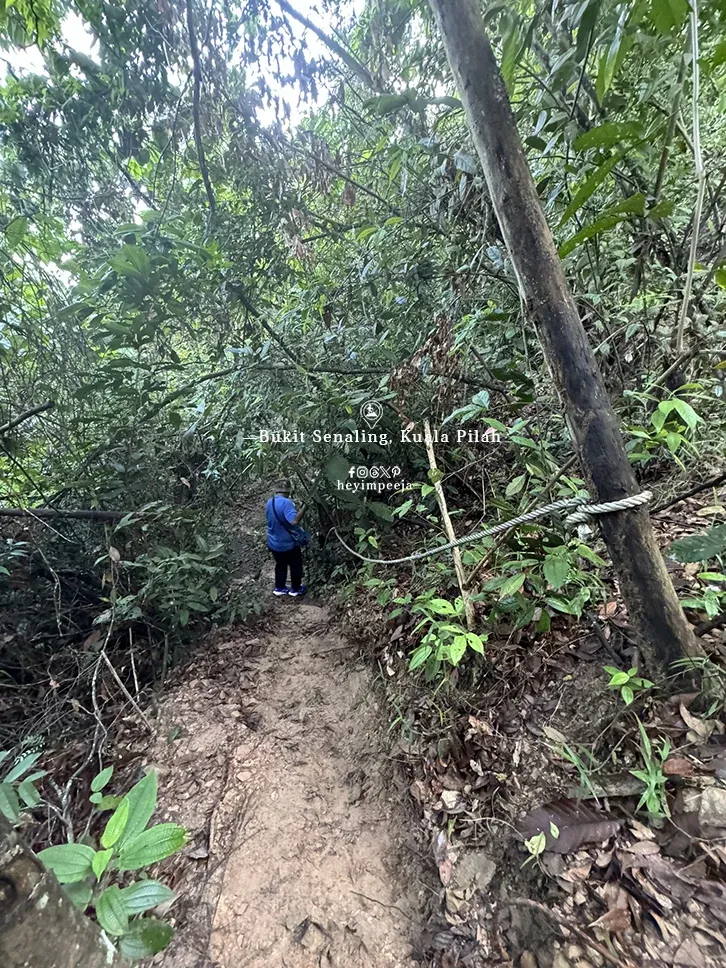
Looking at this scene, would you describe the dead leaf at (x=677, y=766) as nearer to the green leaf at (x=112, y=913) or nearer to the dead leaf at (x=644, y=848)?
the dead leaf at (x=644, y=848)

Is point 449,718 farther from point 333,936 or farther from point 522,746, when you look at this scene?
point 333,936

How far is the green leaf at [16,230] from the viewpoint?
2.99 metres

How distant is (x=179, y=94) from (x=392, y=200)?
1800 millimetres

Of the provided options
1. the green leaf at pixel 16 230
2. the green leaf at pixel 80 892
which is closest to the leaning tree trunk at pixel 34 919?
the green leaf at pixel 80 892

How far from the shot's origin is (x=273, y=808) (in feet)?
8.35

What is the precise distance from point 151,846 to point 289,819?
1518mm

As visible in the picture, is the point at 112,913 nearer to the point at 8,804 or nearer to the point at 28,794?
the point at 8,804

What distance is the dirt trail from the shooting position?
1958 mm

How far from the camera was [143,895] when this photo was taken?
3.97 feet

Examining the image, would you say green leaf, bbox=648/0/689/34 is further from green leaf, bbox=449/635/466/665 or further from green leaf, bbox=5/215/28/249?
green leaf, bbox=5/215/28/249

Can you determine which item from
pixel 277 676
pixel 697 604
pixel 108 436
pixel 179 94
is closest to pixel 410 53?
pixel 179 94

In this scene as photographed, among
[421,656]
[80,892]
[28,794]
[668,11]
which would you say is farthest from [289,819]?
[668,11]

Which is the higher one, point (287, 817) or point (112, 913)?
point (112, 913)

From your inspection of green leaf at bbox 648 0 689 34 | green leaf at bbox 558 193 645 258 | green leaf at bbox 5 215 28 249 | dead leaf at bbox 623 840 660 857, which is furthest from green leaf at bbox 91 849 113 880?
green leaf at bbox 5 215 28 249
